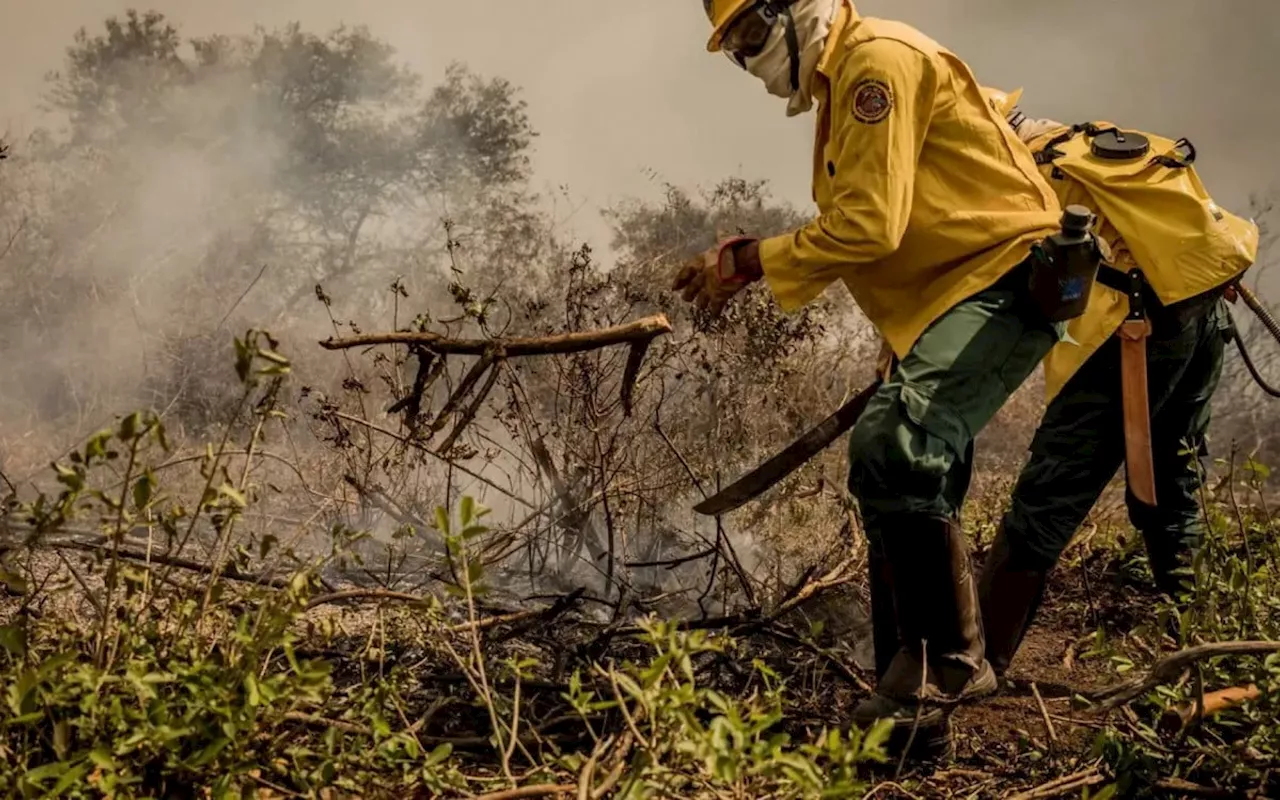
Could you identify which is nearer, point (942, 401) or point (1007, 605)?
point (942, 401)

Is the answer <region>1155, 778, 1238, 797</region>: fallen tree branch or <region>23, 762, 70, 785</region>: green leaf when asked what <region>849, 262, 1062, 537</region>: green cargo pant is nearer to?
<region>1155, 778, 1238, 797</region>: fallen tree branch

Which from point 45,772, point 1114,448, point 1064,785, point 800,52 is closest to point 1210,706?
point 1064,785

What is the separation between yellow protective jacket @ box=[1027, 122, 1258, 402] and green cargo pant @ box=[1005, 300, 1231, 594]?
0.11 meters

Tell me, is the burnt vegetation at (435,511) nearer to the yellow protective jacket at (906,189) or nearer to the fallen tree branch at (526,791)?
the fallen tree branch at (526,791)

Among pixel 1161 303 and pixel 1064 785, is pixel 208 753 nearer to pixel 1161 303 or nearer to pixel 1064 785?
pixel 1064 785

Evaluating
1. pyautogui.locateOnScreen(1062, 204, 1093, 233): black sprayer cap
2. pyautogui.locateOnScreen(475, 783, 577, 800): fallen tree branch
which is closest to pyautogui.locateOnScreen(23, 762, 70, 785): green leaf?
pyautogui.locateOnScreen(475, 783, 577, 800): fallen tree branch

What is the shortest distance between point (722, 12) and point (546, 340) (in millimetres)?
841

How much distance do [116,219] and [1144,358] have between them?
7721 mm

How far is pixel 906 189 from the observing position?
2201 mm

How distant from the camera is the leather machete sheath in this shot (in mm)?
2723

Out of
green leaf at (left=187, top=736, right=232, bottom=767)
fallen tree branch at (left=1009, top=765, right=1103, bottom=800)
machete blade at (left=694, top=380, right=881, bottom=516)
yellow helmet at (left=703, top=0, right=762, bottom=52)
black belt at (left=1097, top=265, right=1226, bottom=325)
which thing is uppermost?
yellow helmet at (left=703, top=0, right=762, bottom=52)

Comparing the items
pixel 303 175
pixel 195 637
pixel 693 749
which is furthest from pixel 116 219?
pixel 693 749

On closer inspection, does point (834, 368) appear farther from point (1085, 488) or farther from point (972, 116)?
point (972, 116)

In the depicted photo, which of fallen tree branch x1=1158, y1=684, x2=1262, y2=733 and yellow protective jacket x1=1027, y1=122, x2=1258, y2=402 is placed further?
yellow protective jacket x1=1027, y1=122, x2=1258, y2=402
